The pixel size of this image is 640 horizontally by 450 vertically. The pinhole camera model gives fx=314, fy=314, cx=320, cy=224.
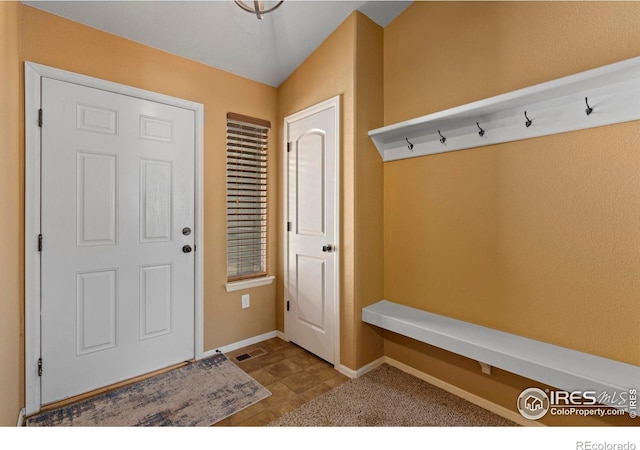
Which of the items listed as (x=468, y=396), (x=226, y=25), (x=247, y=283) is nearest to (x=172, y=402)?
(x=247, y=283)

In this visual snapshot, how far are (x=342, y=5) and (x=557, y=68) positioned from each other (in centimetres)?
143

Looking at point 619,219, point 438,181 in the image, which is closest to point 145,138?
point 438,181

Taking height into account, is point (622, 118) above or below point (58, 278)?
above

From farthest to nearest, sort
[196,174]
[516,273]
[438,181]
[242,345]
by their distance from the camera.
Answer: [242,345]
[196,174]
[438,181]
[516,273]

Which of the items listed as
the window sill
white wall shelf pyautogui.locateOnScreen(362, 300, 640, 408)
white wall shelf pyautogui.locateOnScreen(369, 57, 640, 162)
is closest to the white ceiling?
white wall shelf pyautogui.locateOnScreen(369, 57, 640, 162)

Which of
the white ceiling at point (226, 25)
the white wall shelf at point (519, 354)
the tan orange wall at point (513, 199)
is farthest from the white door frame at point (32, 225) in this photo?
the tan orange wall at point (513, 199)

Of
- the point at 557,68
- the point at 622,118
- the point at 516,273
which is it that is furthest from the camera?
the point at 516,273

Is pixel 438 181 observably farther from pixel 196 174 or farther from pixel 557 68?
pixel 196 174

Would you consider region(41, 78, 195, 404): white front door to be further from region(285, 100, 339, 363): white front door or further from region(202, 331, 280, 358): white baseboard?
region(285, 100, 339, 363): white front door

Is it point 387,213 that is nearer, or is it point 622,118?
point 622,118

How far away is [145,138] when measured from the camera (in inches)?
89.1

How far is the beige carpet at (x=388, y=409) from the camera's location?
71.4 inches

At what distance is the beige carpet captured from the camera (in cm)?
181

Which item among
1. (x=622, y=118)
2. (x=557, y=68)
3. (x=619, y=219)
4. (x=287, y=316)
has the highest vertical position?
(x=557, y=68)
